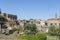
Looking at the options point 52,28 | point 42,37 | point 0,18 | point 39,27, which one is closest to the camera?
point 42,37

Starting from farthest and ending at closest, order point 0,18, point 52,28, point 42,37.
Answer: point 0,18
point 52,28
point 42,37

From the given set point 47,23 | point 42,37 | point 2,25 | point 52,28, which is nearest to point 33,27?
point 52,28

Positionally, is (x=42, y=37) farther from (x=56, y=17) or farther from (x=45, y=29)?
(x=56, y=17)

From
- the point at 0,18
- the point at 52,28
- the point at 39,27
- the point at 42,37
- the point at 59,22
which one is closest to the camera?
the point at 42,37

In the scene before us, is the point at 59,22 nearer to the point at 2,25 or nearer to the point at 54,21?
the point at 54,21

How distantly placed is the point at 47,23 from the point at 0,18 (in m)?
16.6

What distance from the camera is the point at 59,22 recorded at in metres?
57.5

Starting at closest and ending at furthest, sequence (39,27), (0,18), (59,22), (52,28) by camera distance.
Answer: (52,28) → (0,18) → (39,27) → (59,22)

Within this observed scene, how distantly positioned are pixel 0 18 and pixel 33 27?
9412 millimetres

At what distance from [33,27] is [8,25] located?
6.66 meters

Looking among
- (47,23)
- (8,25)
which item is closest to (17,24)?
(8,25)

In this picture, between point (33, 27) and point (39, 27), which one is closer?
point (33, 27)

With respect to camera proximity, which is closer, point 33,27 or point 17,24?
point 33,27

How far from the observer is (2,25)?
153 ft
